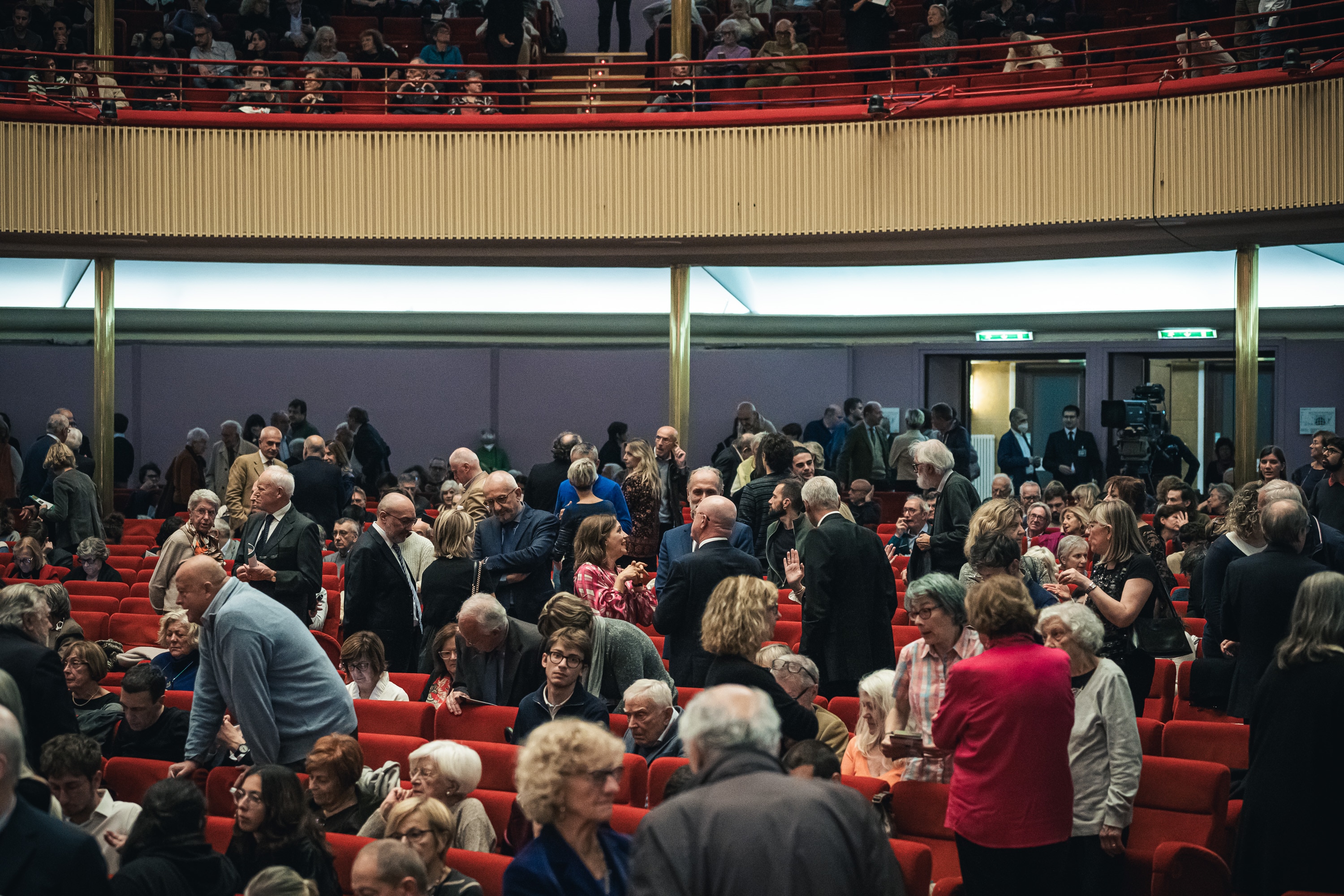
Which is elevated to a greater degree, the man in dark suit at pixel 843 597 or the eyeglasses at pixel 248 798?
the man in dark suit at pixel 843 597

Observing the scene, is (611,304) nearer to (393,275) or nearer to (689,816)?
(393,275)

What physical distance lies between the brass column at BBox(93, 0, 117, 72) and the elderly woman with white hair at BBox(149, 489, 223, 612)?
6.03 metres

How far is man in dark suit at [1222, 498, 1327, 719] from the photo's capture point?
4.39 m

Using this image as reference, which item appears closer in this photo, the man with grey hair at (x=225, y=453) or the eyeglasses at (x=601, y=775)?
the eyeglasses at (x=601, y=775)

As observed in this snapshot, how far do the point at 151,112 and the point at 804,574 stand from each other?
7.85m

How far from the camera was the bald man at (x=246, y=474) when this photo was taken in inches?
306

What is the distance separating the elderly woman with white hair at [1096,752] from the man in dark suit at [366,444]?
25.0ft

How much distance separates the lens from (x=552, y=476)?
8.00m

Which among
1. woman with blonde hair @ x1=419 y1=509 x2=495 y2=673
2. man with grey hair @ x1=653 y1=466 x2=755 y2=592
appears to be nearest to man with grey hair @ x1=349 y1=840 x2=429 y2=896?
man with grey hair @ x1=653 y1=466 x2=755 y2=592

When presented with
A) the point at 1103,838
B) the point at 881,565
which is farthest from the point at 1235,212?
the point at 1103,838

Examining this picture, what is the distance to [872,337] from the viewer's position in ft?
43.0

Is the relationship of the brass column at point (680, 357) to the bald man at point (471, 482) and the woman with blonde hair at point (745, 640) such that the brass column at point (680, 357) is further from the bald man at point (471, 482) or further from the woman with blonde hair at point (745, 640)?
the woman with blonde hair at point (745, 640)

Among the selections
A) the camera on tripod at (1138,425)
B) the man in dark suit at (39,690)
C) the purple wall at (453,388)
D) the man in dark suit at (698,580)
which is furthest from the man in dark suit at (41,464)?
the camera on tripod at (1138,425)

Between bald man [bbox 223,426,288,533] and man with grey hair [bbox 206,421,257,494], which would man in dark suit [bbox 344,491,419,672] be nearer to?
bald man [bbox 223,426,288,533]
